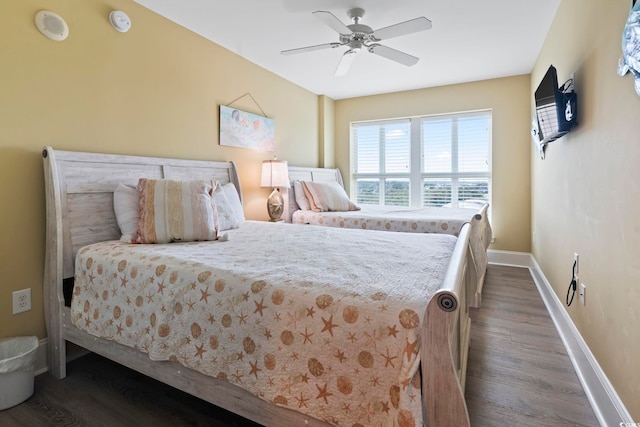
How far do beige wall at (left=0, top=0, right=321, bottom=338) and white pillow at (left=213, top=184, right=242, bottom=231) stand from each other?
1.91 feet

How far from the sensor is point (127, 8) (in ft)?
7.69

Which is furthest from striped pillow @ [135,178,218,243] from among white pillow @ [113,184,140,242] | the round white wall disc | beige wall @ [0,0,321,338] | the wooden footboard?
the wooden footboard

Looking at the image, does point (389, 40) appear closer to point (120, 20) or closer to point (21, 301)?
point (120, 20)

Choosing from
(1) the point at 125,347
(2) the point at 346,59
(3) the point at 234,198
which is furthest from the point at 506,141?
(1) the point at 125,347

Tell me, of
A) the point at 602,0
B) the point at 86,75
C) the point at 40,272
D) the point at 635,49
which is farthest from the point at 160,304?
the point at 602,0

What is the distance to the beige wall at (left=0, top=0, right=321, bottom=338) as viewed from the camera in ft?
5.91

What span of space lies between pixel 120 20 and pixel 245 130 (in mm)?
1411

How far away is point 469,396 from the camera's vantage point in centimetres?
168

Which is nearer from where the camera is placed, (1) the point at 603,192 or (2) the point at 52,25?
(1) the point at 603,192

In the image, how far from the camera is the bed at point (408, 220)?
8.98ft

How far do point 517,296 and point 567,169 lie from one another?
4.40 feet

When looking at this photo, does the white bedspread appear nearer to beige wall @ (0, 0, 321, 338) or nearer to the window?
beige wall @ (0, 0, 321, 338)

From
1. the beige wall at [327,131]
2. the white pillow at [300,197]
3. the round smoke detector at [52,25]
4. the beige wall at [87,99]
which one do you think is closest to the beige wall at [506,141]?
the beige wall at [327,131]

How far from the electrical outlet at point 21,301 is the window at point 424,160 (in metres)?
4.19
